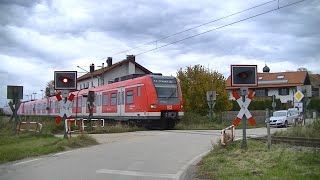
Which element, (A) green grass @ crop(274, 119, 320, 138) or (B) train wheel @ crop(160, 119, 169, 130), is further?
(B) train wheel @ crop(160, 119, 169, 130)

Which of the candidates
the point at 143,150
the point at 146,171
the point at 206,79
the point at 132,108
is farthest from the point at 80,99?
the point at 146,171

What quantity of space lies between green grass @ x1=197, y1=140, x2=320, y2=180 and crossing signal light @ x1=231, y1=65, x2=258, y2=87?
6.63 ft

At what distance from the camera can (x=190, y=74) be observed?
56562mm

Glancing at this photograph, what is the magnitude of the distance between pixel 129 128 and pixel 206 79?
28.0 meters

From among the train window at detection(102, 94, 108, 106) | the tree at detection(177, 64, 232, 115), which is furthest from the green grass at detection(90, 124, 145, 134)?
the tree at detection(177, 64, 232, 115)

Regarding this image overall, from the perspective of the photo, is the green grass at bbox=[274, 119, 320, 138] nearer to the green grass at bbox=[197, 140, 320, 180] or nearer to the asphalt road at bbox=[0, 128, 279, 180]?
the asphalt road at bbox=[0, 128, 279, 180]

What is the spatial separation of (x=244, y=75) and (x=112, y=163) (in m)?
4.71

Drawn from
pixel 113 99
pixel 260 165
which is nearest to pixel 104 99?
pixel 113 99

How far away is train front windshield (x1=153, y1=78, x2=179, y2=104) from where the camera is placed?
1111 inches

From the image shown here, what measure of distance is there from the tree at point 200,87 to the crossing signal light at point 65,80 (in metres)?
33.3

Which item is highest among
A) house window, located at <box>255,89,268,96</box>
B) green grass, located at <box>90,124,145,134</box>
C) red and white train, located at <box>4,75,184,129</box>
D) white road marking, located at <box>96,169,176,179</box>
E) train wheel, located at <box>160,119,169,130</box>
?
house window, located at <box>255,89,268,96</box>

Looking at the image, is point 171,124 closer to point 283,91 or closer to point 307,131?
point 307,131

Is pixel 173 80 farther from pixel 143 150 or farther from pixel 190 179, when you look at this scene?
pixel 190 179

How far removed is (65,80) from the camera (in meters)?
18.9
